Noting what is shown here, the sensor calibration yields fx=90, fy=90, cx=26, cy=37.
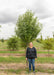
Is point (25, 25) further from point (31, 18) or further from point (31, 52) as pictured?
point (31, 52)

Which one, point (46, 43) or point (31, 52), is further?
point (46, 43)

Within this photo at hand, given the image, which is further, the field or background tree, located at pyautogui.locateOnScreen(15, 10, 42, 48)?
background tree, located at pyautogui.locateOnScreen(15, 10, 42, 48)

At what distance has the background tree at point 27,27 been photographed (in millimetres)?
7836

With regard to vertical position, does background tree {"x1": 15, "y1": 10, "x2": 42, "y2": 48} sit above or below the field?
above

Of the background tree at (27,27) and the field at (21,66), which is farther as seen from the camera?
the background tree at (27,27)

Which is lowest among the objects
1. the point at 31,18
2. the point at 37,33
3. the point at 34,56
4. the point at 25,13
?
the point at 34,56

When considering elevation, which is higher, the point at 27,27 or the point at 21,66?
the point at 27,27

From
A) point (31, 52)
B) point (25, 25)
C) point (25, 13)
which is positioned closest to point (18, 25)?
point (25, 25)

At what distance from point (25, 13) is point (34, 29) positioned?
175cm

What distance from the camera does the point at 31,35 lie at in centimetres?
785

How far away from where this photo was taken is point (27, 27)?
7.87 meters

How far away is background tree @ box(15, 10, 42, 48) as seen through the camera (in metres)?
7.84

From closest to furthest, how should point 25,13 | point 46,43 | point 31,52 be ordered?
point 31,52 → point 25,13 → point 46,43

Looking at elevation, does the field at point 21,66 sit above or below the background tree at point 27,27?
below
